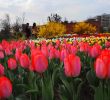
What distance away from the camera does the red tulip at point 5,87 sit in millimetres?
2080

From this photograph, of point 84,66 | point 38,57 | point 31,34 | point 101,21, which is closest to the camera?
point 38,57

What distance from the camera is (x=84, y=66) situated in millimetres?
3311

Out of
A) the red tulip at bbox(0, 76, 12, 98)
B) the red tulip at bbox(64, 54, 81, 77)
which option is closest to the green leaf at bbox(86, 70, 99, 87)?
Answer: the red tulip at bbox(64, 54, 81, 77)

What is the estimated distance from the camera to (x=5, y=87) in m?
2.09

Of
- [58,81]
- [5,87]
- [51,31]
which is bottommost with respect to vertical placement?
[51,31]

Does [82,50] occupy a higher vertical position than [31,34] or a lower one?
higher

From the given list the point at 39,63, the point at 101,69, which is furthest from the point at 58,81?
the point at 101,69

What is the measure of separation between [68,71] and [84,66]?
86 centimetres

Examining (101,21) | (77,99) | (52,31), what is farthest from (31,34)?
(77,99)

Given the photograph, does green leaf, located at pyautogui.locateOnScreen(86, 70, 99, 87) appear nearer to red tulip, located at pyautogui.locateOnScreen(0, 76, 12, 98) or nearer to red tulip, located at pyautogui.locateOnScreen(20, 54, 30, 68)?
red tulip, located at pyautogui.locateOnScreen(20, 54, 30, 68)

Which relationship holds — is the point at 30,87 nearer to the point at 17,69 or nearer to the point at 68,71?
the point at 68,71

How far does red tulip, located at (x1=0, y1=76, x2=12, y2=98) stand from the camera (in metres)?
2.08

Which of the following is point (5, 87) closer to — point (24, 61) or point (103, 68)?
point (103, 68)

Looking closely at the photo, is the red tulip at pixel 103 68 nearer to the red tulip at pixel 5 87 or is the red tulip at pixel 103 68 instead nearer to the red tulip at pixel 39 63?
the red tulip at pixel 39 63
